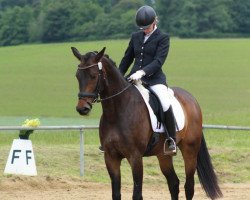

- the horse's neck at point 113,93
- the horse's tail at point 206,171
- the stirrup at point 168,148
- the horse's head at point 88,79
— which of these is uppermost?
the horse's head at point 88,79

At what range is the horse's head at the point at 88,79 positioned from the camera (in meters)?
7.50

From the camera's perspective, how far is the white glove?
8.22 metres

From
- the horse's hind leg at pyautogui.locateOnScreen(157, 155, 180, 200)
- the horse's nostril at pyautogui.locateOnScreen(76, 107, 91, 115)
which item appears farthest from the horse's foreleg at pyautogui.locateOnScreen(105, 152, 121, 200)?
the horse's hind leg at pyautogui.locateOnScreen(157, 155, 180, 200)

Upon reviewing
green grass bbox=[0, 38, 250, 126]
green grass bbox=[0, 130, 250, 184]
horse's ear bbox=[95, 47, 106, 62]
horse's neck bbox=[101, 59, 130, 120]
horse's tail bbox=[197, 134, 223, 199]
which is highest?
horse's ear bbox=[95, 47, 106, 62]

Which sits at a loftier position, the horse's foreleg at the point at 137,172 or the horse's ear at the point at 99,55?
the horse's ear at the point at 99,55

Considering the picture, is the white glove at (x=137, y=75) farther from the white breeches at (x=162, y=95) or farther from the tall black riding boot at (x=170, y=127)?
the tall black riding boot at (x=170, y=127)

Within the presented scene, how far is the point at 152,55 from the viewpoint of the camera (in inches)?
342

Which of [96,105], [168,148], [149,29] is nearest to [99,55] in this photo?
[149,29]

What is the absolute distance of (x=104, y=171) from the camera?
1271 cm

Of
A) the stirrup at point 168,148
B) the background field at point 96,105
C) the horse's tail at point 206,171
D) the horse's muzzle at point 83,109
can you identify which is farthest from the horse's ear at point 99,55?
the background field at point 96,105

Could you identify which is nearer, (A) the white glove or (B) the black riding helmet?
(A) the white glove

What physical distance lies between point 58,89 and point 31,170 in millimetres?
27037

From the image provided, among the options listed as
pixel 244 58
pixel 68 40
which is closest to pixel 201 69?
pixel 244 58

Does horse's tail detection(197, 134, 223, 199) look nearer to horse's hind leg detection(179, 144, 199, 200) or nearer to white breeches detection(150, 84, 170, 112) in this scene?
horse's hind leg detection(179, 144, 199, 200)
